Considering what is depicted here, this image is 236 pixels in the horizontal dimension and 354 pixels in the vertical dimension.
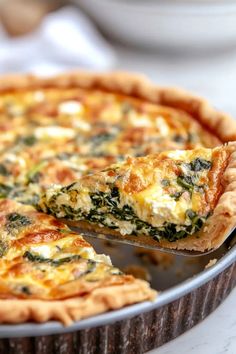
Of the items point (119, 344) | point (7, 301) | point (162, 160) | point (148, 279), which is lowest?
point (148, 279)

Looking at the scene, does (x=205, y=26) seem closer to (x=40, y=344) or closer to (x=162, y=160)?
(x=162, y=160)

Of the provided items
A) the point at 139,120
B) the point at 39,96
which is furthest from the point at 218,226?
the point at 39,96

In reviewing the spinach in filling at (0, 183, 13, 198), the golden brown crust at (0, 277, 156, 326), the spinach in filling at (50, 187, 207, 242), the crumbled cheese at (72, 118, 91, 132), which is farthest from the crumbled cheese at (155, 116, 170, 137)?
the golden brown crust at (0, 277, 156, 326)

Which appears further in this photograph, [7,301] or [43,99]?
[43,99]

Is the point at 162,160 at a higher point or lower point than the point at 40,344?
higher

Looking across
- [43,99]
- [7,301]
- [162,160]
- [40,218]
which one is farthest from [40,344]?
[43,99]

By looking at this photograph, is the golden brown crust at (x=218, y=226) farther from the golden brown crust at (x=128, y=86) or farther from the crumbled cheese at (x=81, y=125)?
the crumbled cheese at (x=81, y=125)

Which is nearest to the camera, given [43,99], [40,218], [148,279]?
[40,218]
